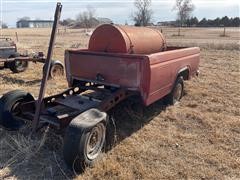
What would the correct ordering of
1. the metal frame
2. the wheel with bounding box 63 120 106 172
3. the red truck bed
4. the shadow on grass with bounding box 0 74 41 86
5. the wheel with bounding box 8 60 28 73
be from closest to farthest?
1. the wheel with bounding box 63 120 106 172
2. the metal frame
3. the red truck bed
4. the shadow on grass with bounding box 0 74 41 86
5. the wheel with bounding box 8 60 28 73

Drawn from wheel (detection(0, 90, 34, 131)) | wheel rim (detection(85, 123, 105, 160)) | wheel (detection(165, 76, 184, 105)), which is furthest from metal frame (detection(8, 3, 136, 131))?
wheel (detection(165, 76, 184, 105))

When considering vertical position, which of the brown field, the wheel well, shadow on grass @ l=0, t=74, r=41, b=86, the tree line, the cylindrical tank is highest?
the tree line

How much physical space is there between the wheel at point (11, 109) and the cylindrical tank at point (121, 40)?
5.29 feet

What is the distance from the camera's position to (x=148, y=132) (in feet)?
16.0

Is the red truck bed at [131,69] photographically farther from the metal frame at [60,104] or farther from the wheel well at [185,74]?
the wheel well at [185,74]

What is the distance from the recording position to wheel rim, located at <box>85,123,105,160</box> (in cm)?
373

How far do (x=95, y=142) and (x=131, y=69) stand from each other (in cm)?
133

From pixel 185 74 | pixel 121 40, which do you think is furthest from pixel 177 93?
pixel 121 40

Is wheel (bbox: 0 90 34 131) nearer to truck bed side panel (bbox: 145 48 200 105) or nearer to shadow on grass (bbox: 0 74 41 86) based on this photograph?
truck bed side panel (bbox: 145 48 200 105)

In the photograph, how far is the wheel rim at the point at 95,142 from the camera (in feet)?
12.2

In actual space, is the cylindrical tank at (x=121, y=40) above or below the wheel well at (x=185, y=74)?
above

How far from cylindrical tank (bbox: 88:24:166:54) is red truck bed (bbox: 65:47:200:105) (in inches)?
13.6

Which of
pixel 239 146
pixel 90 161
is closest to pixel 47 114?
pixel 90 161

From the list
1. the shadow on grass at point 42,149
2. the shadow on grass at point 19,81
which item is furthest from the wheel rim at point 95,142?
the shadow on grass at point 19,81
